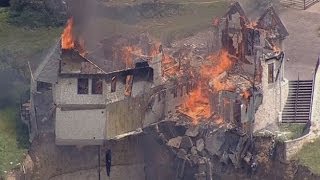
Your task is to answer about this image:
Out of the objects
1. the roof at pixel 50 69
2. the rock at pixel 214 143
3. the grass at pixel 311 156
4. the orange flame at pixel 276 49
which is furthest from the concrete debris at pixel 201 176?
the roof at pixel 50 69

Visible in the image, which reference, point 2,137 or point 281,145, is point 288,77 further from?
point 2,137

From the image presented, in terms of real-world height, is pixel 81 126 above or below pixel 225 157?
above

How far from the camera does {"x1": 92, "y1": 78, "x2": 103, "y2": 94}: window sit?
56312 millimetres

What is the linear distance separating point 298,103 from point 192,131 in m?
9.17

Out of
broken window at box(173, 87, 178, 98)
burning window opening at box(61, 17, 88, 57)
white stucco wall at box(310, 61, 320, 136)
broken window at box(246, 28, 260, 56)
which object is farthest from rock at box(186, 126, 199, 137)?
burning window opening at box(61, 17, 88, 57)

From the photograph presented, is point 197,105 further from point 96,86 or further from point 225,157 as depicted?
point 96,86

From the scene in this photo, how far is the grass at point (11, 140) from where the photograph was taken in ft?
189

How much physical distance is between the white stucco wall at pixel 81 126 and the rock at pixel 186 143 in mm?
5628

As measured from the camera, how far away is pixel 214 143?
58.7 metres

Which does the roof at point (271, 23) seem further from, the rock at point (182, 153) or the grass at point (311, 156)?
the rock at point (182, 153)

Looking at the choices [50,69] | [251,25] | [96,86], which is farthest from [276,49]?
[50,69]

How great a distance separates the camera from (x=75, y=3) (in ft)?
217

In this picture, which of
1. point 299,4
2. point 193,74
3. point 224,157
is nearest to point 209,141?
point 224,157

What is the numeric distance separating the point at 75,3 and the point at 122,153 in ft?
43.4
